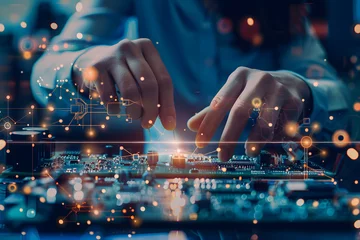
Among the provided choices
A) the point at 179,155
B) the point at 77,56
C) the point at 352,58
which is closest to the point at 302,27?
the point at 352,58

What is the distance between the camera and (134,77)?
1.52 meters

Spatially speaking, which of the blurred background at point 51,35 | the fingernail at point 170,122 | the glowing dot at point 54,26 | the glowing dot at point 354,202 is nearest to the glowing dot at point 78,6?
the blurred background at point 51,35

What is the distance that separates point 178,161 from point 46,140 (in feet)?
1.81

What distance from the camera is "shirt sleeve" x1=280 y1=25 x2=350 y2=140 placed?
156 cm

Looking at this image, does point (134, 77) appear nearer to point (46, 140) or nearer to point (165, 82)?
point (165, 82)

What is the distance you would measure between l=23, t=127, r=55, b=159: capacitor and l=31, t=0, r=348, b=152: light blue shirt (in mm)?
100

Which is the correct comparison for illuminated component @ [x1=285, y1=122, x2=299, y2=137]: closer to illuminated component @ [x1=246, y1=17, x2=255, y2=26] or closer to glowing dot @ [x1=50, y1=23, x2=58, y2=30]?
illuminated component @ [x1=246, y1=17, x2=255, y2=26]

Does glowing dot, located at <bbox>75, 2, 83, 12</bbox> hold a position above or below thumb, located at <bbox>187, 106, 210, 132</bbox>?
above

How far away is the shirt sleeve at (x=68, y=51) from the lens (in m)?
1.55

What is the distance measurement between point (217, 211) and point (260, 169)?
276 millimetres

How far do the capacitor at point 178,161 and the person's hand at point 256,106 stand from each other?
9cm

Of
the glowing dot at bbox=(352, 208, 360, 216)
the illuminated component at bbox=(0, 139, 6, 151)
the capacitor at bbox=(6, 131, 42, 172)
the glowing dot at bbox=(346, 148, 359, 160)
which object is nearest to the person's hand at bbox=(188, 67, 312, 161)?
the glowing dot at bbox=(346, 148, 359, 160)

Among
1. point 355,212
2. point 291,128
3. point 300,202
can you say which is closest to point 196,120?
point 291,128

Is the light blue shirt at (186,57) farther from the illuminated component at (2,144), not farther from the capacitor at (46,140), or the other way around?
the illuminated component at (2,144)
